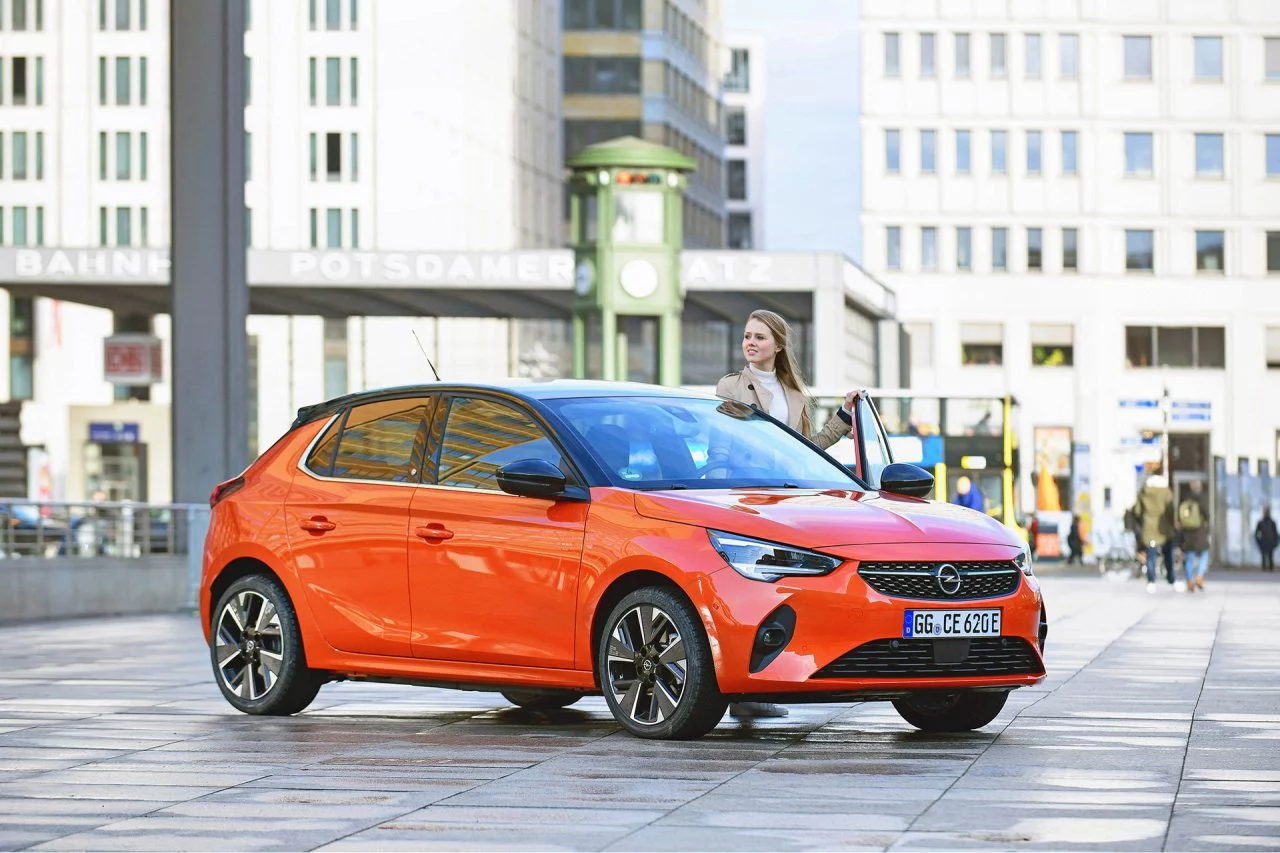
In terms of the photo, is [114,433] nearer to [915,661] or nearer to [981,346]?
[981,346]

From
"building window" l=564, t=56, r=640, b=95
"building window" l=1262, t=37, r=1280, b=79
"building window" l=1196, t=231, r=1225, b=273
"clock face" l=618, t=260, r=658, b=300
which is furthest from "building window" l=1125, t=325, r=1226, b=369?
"clock face" l=618, t=260, r=658, b=300

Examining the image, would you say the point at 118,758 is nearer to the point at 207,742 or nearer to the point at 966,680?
the point at 207,742

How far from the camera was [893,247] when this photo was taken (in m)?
83.1

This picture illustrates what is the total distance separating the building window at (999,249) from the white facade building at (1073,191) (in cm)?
5

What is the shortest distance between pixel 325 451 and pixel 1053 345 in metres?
73.0

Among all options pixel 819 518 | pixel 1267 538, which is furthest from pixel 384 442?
pixel 1267 538

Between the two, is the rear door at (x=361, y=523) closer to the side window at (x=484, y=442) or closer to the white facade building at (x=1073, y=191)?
the side window at (x=484, y=442)

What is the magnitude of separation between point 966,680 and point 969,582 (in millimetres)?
Answer: 372

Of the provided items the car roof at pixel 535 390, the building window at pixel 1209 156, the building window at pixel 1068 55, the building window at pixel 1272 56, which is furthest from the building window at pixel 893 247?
the car roof at pixel 535 390

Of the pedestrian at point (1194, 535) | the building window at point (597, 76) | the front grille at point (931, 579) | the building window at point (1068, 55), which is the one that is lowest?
the pedestrian at point (1194, 535)

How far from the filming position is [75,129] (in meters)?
93.1

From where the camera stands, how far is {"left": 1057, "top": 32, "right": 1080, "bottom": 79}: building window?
8356 cm

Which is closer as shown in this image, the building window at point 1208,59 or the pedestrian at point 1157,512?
the pedestrian at point 1157,512

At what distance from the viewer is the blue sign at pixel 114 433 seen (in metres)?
80.4
